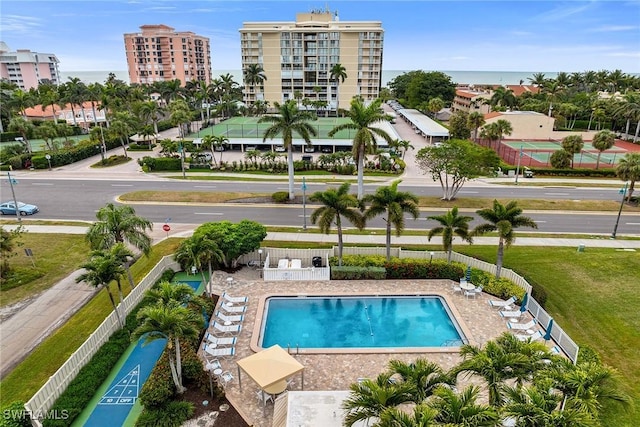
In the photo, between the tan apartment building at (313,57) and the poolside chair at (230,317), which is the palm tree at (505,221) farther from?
the tan apartment building at (313,57)

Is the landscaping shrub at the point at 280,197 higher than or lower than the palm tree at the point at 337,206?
lower

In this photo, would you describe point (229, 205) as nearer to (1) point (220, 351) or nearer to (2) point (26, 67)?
(1) point (220, 351)

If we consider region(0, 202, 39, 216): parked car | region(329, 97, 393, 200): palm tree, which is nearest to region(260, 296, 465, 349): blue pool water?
region(329, 97, 393, 200): palm tree

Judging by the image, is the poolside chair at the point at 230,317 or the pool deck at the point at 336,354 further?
the poolside chair at the point at 230,317

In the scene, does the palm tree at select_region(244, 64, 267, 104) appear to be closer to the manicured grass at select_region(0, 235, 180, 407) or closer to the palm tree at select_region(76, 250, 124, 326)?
the manicured grass at select_region(0, 235, 180, 407)

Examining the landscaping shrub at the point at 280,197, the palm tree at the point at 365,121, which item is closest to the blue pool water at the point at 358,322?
the palm tree at the point at 365,121

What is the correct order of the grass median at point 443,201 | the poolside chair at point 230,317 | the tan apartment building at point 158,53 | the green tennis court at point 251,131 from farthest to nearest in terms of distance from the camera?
the tan apartment building at point 158,53
the green tennis court at point 251,131
the grass median at point 443,201
the poolside chair at point 230,317

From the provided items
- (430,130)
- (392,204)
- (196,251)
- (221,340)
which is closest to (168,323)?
(221,340)
